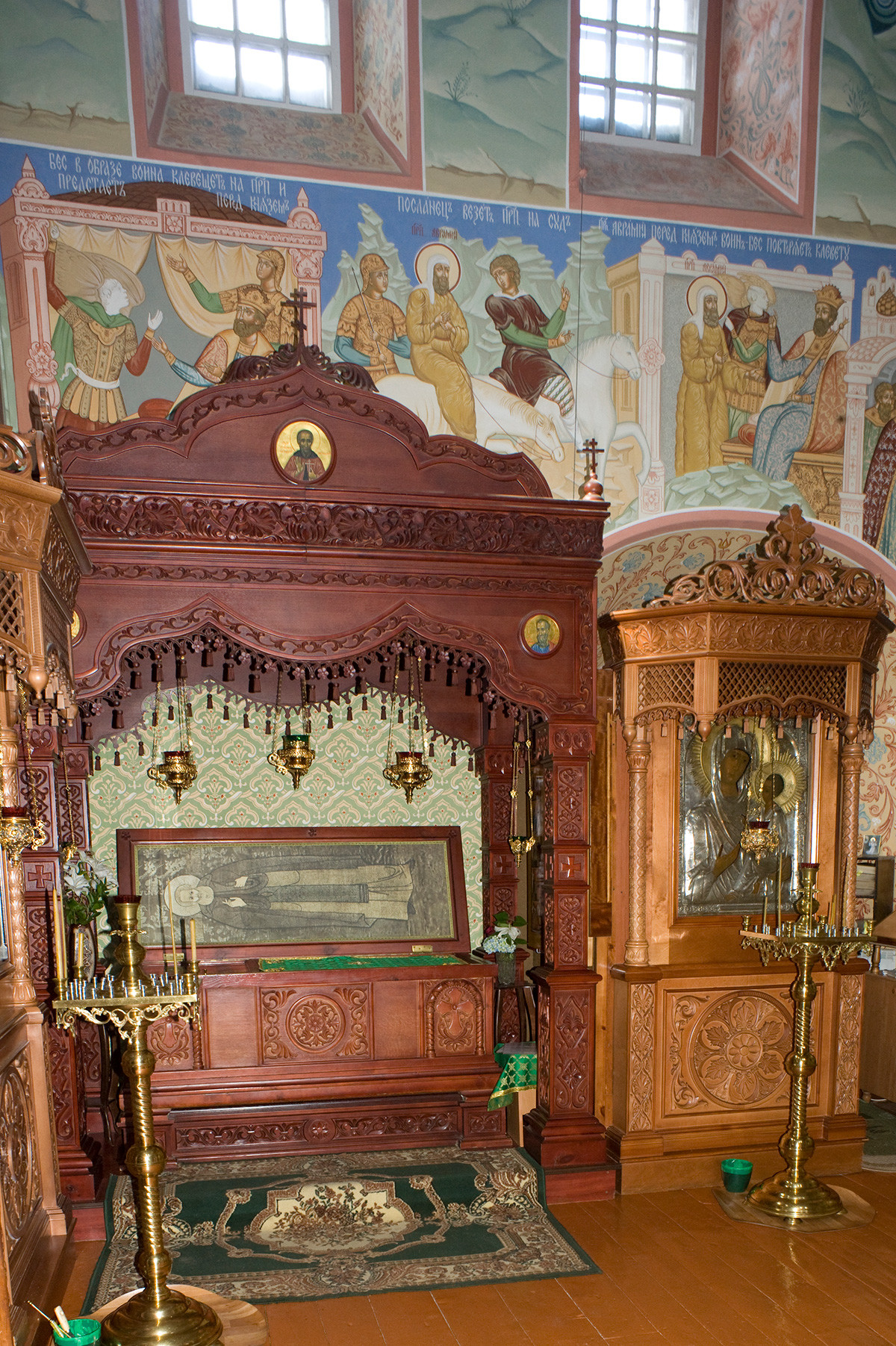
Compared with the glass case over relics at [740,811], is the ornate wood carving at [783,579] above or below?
above

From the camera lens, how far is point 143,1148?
3660 millimetres

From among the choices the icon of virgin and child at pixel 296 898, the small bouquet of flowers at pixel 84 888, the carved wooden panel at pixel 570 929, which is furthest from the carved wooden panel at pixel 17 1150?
the carved wooden panel at pixel 570 929

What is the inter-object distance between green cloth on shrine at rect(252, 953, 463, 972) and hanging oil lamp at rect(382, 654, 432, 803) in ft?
3.23

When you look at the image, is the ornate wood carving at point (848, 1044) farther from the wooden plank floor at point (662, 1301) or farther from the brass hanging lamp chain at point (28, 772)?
the brass hanging lamp chain at point (28, 772)

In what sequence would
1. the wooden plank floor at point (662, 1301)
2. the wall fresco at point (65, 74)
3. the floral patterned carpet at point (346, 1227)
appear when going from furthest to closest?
the wall fresco at point (65, 74) → the floral patterned carpet at point (346, 1227) → the wooden plank floor at point (662, 1301)

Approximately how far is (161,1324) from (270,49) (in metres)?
7.31

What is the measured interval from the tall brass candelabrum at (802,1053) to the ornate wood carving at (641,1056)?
668 millimetres

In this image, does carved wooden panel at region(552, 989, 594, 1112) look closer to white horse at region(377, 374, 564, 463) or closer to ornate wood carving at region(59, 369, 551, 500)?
ornate wood carving at region(59, 369, 551, 500)

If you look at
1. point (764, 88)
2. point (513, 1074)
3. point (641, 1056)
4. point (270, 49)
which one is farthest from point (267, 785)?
point (764, 88)

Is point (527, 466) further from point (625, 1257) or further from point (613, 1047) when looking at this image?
point (625, 1257)

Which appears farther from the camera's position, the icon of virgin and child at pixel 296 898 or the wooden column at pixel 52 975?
the icon of virgin and child at pixel 296 898

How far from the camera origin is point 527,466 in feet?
17.4

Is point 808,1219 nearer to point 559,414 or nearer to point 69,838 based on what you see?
point 69,838

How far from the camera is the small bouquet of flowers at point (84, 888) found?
5.45 metres
